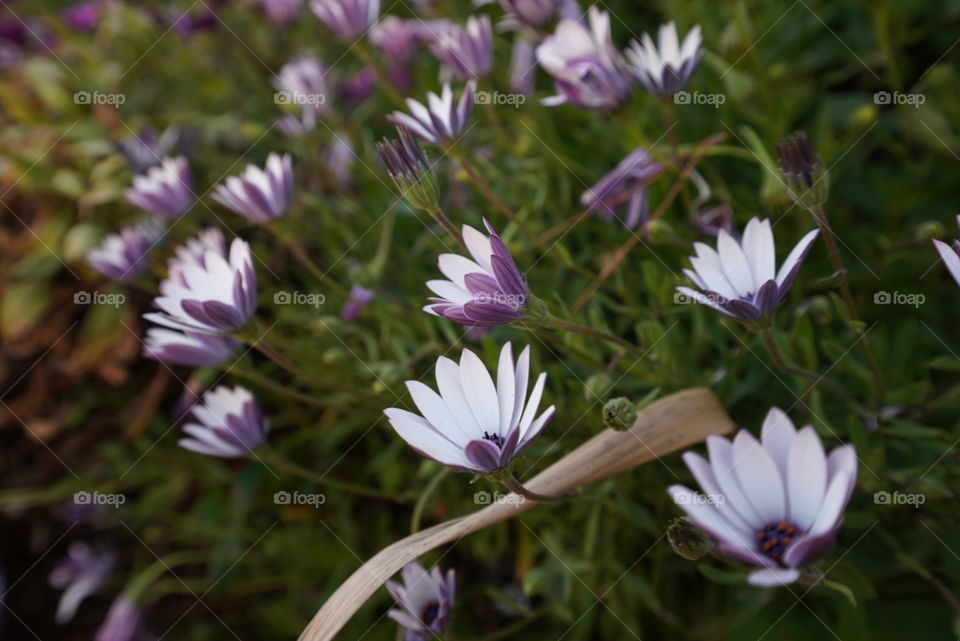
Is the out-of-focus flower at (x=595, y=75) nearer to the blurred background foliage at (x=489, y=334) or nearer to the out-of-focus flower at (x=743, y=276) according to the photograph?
the blurred background foliage at (x=489, y=334)

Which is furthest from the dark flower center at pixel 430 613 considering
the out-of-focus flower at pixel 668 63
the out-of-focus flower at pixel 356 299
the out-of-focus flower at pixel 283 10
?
the out-of-focus flower at pixel 283 10

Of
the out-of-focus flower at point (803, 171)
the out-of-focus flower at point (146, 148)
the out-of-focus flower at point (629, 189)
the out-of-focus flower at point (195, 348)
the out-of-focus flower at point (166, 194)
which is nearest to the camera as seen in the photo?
the out-of-focus flower at point (803, 171)

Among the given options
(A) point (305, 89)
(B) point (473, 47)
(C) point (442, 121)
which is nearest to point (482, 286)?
(C) point (442, 121)

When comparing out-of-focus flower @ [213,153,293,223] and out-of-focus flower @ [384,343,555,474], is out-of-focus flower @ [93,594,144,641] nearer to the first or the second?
out-of-focus flower @ [213,153,293,223]

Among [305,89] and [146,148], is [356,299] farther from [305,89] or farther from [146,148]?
[146,148]

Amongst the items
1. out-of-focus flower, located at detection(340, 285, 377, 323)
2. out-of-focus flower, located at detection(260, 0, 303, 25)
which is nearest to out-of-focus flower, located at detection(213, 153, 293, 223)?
out-of-focus flower, located at detection(340, 285, 377, 323)
